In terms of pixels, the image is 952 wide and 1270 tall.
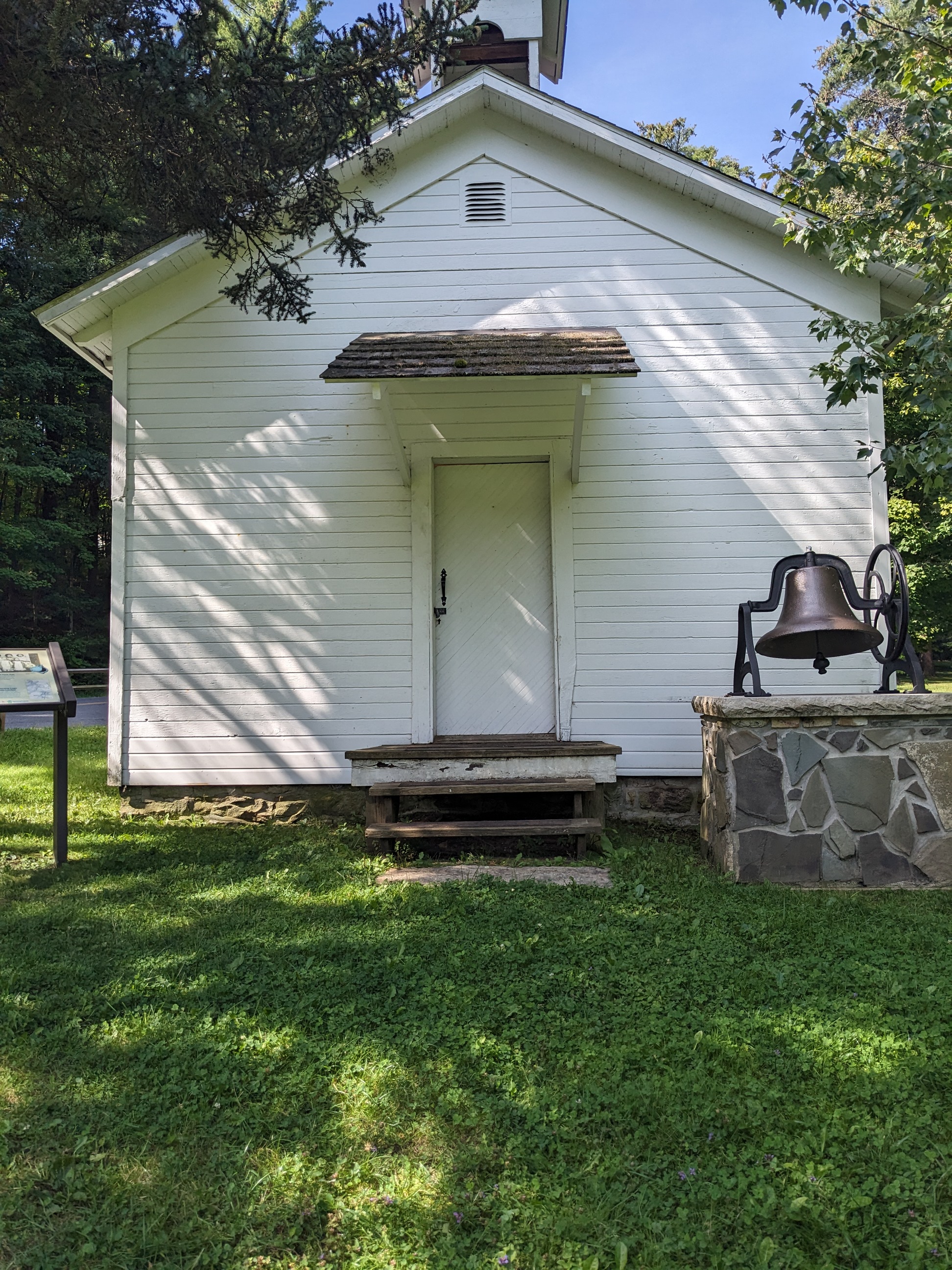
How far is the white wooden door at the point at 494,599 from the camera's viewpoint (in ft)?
23.0

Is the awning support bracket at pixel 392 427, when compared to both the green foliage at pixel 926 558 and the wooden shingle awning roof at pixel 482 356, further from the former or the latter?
the green foliage at pixel 926 558

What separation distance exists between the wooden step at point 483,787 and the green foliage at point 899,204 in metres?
2.79

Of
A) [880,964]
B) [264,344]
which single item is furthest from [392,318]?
[880,964]

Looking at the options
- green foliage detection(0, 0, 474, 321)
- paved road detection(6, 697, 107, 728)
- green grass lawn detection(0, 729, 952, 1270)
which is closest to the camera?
green grass lawn detection(0, 729, 952, 1270)

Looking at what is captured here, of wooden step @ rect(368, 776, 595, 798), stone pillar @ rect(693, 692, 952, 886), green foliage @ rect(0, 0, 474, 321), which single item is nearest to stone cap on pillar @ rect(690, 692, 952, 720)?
stone pillar @ rect(693, 692, 952, 886)

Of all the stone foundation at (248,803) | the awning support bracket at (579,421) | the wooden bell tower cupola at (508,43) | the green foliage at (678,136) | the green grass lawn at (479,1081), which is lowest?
the green grass lawn at (479,1081)

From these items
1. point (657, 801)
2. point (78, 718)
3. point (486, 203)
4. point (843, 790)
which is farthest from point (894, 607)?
point (78, 718)

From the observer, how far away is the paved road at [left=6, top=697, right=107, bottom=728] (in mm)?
15055

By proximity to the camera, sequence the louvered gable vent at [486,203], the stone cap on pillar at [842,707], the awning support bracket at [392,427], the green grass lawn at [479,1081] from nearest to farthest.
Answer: the green grass lawn at [479,1081]
the stone cap on pillar at [842,707]
the awning support bracket at [392,427]
the louvered gable vent at [486,203]

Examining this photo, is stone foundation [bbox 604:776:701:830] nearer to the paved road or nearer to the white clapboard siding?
the white clapboard siding

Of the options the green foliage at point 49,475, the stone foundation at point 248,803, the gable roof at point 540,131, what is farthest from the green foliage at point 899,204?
the green foliage at point 49,475

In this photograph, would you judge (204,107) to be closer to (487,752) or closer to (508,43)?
(487,752)

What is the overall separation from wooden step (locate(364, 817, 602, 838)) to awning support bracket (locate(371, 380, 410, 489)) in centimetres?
272

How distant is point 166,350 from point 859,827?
6.02 metres
